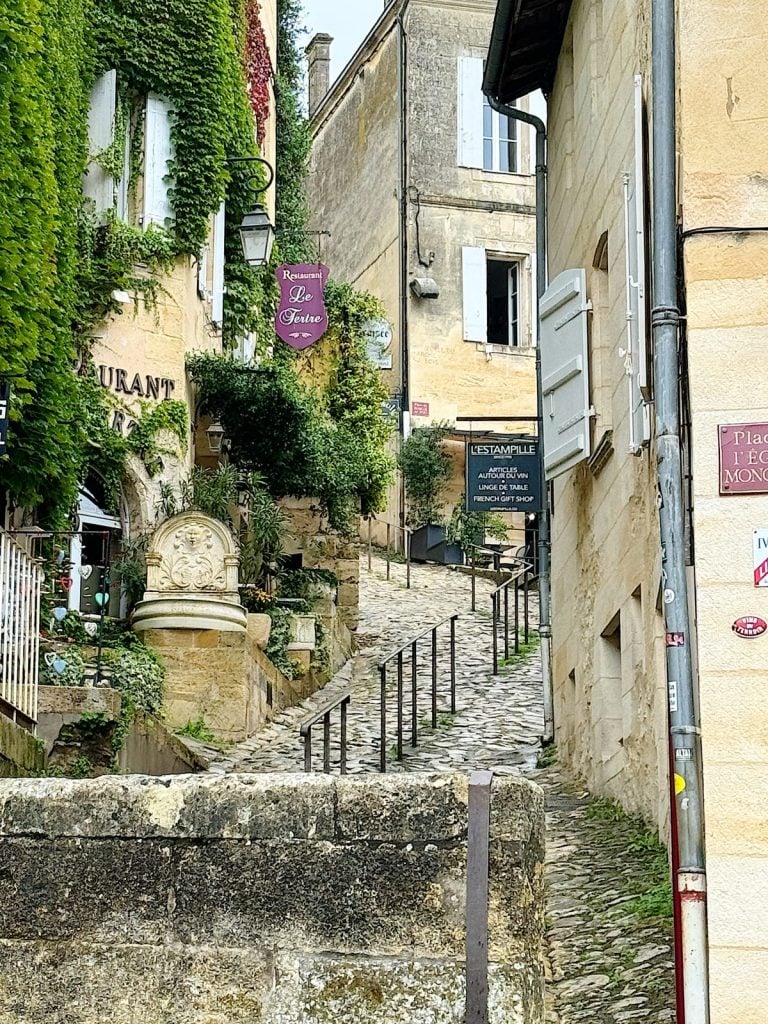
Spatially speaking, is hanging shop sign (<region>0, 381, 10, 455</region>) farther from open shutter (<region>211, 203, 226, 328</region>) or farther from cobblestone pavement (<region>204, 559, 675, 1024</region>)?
open shutter (<region>211, 203, 226, 328</region>)

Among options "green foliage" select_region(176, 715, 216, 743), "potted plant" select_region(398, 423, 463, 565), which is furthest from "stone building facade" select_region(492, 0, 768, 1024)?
"potted plant" select_region(398, 423, 463, 565)

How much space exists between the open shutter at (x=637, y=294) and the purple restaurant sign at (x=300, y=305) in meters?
14.0

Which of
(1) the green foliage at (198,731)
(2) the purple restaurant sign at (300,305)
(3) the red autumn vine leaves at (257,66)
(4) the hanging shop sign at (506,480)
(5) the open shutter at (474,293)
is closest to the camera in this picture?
(1) the green foliage at (198,731)

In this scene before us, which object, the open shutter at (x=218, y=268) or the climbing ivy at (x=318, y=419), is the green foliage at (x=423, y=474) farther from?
A: the open shutter at (x=218, y=268)

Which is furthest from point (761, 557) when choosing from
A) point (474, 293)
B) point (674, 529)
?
point (474, 293)

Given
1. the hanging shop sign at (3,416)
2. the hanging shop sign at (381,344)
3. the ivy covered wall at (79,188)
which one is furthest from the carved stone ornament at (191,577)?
the hanging shop sign at (381,344)

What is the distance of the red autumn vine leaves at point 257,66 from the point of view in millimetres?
20938

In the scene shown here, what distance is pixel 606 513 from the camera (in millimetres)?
10422

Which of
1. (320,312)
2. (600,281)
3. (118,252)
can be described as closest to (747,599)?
(600,281)

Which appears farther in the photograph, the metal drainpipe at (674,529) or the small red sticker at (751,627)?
the small red sticker at (751,627)

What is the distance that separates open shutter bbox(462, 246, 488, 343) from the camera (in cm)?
3069

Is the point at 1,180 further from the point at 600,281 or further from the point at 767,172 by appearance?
the point at 767,172

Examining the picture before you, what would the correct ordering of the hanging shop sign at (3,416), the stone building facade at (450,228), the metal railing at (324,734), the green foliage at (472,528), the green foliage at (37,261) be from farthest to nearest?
the stone building facade at (450,228), the green foliage at (472,528), the green foliage at (37,261), the metal railing at (324,734), the hanging shop sign at (3,416)

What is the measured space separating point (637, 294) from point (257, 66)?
580 inches
